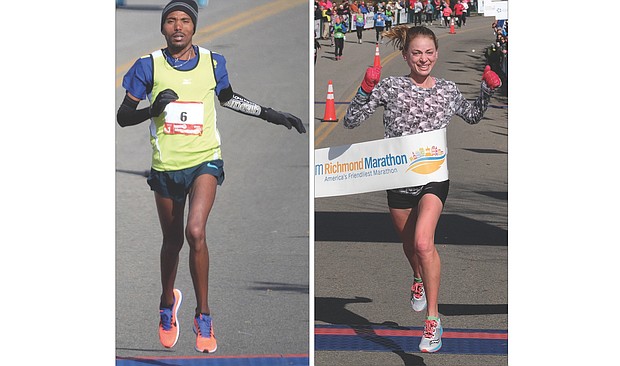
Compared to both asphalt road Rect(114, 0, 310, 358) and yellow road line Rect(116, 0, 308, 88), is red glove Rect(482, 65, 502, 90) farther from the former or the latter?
yellow road line Rect(116, 0, 308, 88)

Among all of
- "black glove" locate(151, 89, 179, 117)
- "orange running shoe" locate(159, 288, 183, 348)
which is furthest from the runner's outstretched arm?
"orange running shoe" locate(159, 288, 183, 348)

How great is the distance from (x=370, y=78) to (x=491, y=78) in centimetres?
68

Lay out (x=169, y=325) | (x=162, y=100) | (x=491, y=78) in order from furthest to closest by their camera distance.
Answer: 1. (x=169, y=325)
2. (x=491, y=78)
3. (x=162, y=100)

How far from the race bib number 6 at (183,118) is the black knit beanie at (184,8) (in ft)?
1.47

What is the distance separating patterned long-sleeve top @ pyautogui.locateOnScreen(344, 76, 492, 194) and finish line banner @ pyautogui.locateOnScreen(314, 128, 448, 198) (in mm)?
56

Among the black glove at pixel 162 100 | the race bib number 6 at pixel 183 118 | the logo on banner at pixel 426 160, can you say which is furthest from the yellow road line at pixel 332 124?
the black glove at pixel 162 100

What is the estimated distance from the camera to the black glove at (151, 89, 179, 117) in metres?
8.30

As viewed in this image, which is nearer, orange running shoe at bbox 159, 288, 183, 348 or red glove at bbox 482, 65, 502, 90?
red glove at bbox 482, 65, 502, 90

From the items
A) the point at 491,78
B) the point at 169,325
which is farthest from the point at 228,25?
the point at 169,325

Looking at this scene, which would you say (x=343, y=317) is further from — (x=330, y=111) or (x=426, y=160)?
(x=330, y=111)

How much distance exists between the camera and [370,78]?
27.6 feet

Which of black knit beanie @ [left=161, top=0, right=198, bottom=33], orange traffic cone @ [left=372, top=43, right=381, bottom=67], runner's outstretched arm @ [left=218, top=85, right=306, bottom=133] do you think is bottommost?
runner's outstretched arm @ [left=218, top=85, right=306, bottom=133]

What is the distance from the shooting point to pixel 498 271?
856cm
